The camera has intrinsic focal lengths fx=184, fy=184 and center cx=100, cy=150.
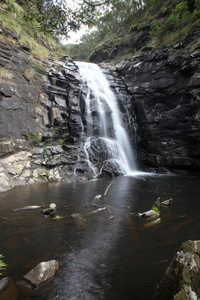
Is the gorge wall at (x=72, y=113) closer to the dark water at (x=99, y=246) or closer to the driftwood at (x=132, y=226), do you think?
the dark water at (x=99, y=246)

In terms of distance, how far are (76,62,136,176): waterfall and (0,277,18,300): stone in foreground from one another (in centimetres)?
1050

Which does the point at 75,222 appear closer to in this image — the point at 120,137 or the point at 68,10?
the point at 68,10

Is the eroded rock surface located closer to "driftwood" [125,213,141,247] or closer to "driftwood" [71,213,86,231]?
"driftwood" [125,213,141,247]

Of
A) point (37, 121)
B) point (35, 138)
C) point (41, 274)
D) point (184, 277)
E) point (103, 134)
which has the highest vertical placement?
point (37, 121)

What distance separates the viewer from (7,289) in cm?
253

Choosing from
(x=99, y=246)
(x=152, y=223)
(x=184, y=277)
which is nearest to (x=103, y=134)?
(x=152, y=223)

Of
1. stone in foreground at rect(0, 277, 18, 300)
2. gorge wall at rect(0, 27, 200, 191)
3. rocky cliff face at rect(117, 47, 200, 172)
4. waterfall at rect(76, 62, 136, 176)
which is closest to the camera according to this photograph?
stone in foreground at rect(0, 277, 18, 300)

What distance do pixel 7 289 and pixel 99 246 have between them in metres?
1.83

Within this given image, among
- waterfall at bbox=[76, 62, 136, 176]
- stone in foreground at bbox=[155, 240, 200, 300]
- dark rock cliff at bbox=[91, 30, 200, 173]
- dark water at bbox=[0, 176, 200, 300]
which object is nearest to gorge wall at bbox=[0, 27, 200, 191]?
dark rock cliff at bbox=[91, 30, 200, 173]

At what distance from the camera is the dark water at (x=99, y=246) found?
2.66 metres

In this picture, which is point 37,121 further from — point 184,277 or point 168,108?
point 184,277

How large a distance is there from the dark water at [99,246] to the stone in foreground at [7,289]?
11cm

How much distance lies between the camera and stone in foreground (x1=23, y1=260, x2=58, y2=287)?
2.66 meters

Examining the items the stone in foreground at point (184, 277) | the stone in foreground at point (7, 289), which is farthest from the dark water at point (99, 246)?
the stone in foreground at point (184, 277)
